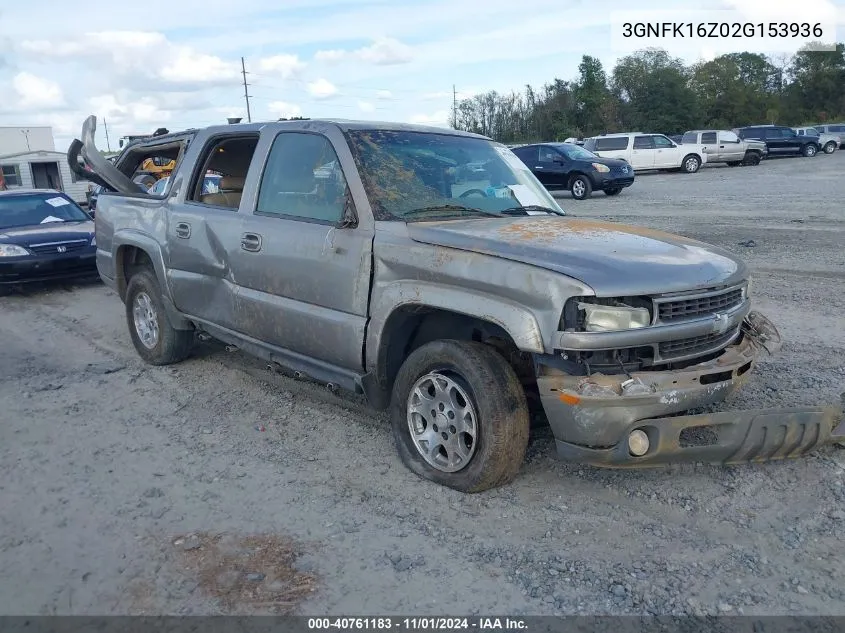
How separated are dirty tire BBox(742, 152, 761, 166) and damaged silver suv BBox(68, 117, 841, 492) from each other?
30205 millimetres

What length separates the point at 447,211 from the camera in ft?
14.2

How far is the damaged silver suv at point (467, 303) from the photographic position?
3365 millimetres

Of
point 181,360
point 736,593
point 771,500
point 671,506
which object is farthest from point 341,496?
point 181,360

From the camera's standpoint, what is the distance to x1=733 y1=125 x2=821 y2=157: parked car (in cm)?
3484

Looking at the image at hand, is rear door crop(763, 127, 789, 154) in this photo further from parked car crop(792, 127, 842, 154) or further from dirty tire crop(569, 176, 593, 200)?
dirty tire crop(569, 176, 593, 200)

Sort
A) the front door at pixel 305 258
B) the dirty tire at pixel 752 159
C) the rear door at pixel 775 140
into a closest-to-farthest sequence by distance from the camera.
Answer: the front door at pixel 305 258, the dirty tire at pixel 752 159, the rear door at pixel 775 140

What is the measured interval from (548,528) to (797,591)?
41.8 inches

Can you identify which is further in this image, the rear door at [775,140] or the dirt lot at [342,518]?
the rear door at [775,140]

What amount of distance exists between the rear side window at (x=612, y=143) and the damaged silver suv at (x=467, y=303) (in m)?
23.7

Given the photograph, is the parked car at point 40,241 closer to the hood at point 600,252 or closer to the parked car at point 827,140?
the hood at point 600,252

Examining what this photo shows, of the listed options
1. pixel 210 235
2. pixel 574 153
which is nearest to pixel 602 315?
pixel 210 235

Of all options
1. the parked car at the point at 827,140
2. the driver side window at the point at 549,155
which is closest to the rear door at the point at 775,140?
the parked car at the point at 827,140

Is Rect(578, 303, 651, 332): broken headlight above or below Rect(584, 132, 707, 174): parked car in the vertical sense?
below

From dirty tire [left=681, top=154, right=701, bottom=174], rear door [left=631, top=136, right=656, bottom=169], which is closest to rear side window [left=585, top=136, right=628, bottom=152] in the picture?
rear door [left=631, top=136, right=656, bottom=169]
